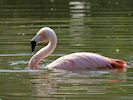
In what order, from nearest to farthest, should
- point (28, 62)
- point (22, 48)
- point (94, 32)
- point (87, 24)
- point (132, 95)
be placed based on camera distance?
point (132, 95) < point (28, 62) < point (22, 48) < point (94, 32) < point (87, 24)

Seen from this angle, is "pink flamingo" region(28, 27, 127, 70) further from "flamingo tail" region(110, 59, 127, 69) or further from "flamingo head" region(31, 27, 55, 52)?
"flamingo head" region(31, 27, 55, 52)

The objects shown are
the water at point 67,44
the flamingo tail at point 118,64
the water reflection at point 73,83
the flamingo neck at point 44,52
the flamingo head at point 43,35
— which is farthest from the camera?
the flamingo head at point 43,35

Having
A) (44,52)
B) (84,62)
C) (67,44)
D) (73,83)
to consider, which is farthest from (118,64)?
(67,44)

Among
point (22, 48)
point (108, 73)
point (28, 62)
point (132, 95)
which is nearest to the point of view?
point (132, 95)

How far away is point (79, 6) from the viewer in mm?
25484

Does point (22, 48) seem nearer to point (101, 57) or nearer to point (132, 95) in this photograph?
point (101, 57)

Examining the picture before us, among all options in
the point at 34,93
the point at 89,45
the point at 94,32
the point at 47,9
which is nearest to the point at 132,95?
the point at 34,93

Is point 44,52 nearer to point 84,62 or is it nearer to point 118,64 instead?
point 84,62

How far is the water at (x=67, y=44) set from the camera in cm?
1042

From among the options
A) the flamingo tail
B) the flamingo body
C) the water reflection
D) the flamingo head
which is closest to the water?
the water reflection

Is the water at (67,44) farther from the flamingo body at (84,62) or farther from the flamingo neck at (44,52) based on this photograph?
the flamingo body at (84,62)

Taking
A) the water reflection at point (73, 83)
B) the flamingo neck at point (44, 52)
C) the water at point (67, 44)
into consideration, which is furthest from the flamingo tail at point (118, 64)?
the flamingo neck at point (44, 52)

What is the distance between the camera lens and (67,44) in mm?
15117

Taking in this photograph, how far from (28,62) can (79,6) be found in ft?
40.6
